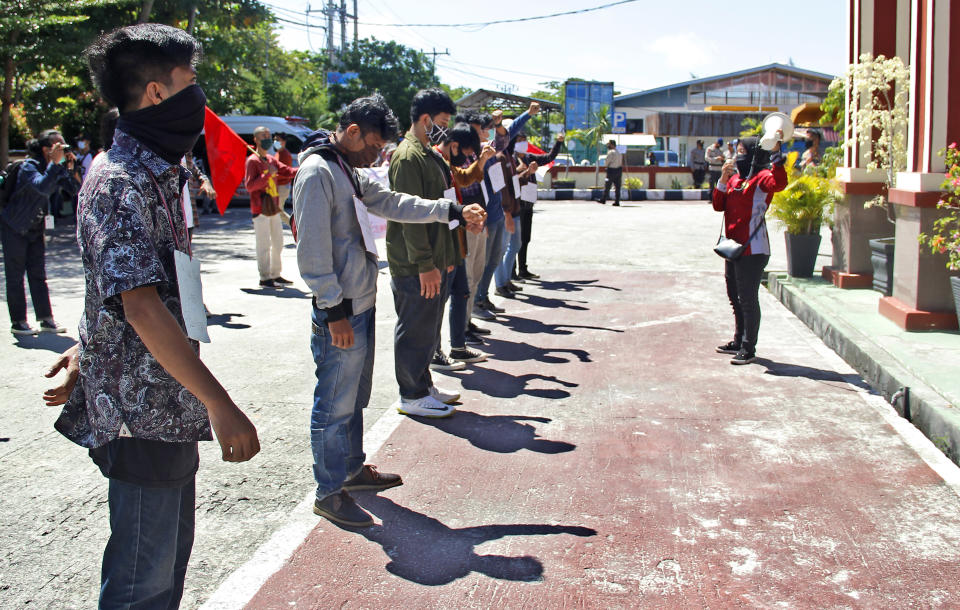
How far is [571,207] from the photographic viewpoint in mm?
23688

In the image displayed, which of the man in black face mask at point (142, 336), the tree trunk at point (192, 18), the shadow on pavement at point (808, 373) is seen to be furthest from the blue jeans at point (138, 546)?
the tree trunk at point (192, 18)

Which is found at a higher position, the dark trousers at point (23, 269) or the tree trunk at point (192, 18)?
the tree trunk at point (192, 18)

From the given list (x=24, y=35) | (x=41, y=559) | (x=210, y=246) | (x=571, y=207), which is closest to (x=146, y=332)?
(x=41, y=559)

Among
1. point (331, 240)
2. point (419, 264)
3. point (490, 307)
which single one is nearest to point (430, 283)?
point (419, 264)

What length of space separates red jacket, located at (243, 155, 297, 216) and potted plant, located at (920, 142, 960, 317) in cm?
719

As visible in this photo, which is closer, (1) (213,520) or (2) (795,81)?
(1) (213,520)

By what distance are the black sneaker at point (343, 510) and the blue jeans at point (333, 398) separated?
0.11 ft

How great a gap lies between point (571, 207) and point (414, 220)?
777 inches

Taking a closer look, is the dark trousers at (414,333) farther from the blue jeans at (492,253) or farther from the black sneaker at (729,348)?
the blue jeans at (492,253)

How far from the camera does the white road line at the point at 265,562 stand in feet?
10.4

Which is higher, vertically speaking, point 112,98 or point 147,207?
point 112,98

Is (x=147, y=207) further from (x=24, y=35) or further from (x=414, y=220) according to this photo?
(x=24, y=35)

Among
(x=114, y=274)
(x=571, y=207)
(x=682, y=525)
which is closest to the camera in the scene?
(x=114, y=274)

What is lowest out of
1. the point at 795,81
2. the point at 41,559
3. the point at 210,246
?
the point at 41,559
